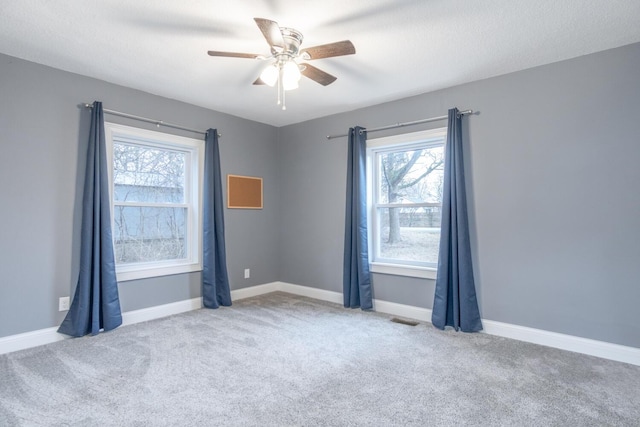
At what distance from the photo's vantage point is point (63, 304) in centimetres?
317

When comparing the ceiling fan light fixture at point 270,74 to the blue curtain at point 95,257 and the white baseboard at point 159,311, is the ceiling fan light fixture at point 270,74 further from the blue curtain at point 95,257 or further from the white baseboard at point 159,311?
the white baseboard at point 159,311

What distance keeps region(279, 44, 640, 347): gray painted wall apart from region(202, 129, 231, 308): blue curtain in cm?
215

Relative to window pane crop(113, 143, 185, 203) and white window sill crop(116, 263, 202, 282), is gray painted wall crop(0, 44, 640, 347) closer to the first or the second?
white window sill crop(116, 263, 202, 282)

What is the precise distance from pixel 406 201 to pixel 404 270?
2.55 feet

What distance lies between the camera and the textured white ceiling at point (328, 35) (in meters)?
2.26

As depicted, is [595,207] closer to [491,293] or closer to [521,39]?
[491,293]

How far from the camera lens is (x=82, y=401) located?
2.14 metres

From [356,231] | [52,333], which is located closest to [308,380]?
[356,231]

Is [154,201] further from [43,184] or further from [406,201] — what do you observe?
[406,201]

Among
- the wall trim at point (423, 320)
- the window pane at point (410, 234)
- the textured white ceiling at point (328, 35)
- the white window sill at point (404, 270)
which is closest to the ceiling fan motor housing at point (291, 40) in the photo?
the textured white ceiling at point (328, 35)

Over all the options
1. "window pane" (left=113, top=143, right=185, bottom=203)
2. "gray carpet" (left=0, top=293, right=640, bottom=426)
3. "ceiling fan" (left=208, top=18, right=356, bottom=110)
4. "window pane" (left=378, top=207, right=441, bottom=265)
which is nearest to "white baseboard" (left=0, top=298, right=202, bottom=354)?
"gray carpet" (left=0, top=293, right=640, bottom=426)

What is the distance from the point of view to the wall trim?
9.04 ft

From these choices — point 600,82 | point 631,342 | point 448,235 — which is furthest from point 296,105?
point 631,342

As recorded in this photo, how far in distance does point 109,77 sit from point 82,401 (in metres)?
2.77
